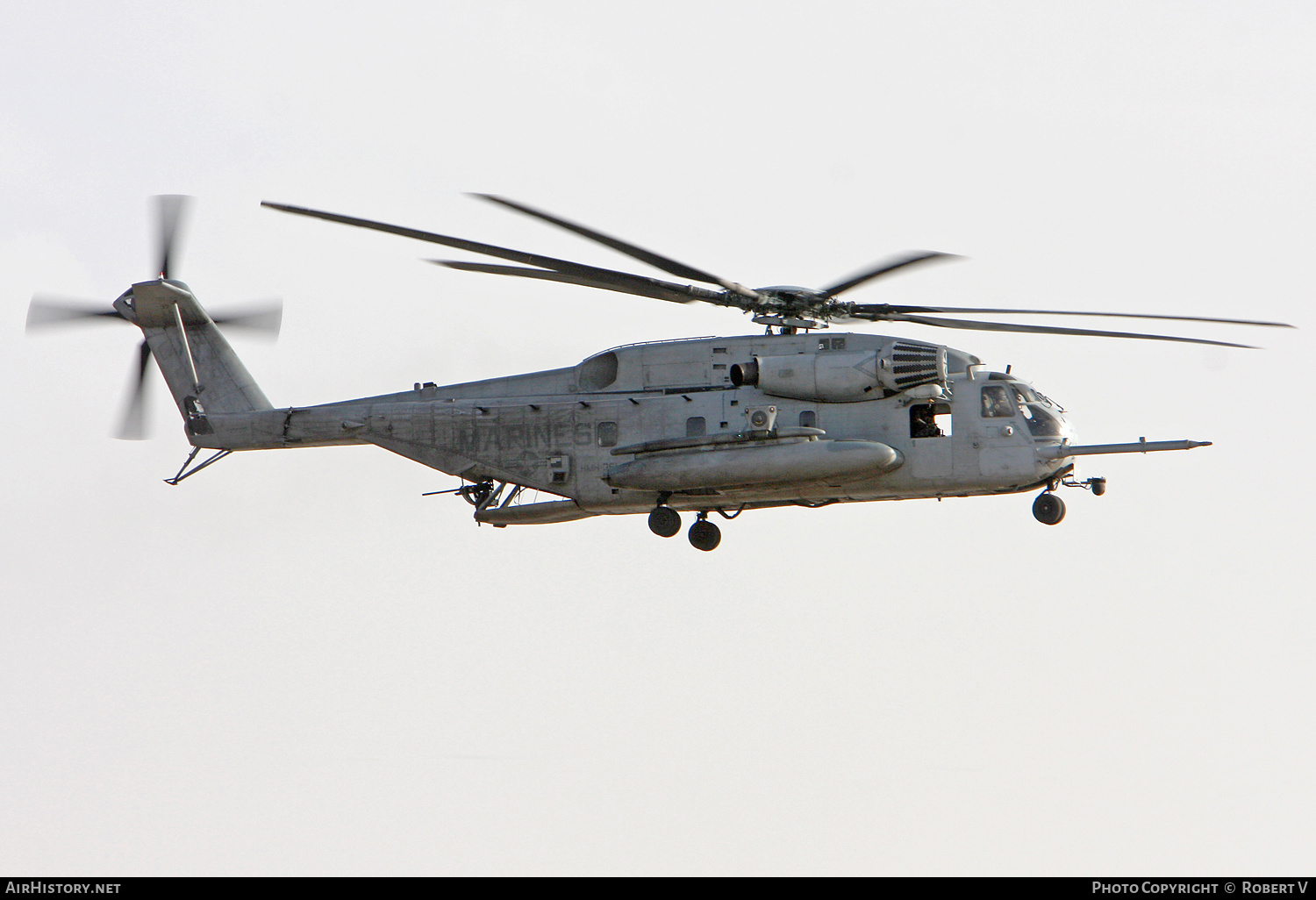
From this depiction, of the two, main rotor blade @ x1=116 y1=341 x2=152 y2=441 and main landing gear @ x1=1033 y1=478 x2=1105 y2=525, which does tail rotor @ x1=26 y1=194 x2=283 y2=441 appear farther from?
main landing gear @ x1=1033 y1=478 x2=1105 y2=525

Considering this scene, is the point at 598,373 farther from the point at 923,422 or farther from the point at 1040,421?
the point at 1040,421

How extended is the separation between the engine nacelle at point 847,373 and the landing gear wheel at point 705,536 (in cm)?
248

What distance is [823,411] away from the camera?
25.1 meters

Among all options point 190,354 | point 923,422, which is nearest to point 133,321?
point 190,354

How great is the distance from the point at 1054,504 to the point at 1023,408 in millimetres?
1576

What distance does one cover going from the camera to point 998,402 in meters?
24.9

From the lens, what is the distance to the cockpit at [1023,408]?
24844mm

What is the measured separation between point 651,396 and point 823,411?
9.38ft

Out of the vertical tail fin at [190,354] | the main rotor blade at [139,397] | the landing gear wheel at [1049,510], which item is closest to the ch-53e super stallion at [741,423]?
the landing gear wheel at [1049,510]

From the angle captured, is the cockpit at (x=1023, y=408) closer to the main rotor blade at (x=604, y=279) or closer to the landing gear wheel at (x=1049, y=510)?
the landing gear wheel at (x=1049, y=510)

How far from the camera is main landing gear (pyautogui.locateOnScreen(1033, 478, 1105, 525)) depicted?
24.8m

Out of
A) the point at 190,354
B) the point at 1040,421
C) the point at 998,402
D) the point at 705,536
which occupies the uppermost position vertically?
the point at 190,354

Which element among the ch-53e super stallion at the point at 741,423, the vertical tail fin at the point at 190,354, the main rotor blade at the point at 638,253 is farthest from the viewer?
the vertical tail fin at the point at 190,354

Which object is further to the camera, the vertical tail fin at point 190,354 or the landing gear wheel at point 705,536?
the vertical tail fin at point 190,354
